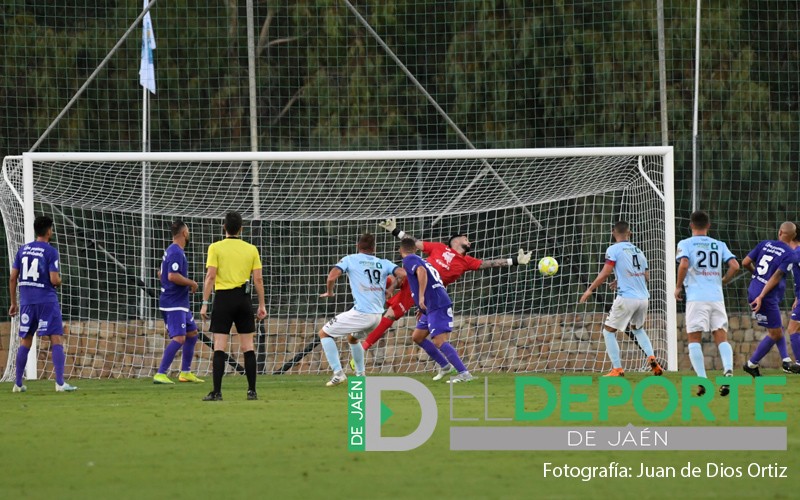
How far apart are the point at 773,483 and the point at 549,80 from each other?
1796 cm

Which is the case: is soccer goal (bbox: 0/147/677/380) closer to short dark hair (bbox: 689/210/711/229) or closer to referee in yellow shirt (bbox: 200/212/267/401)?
short dark hair (bbox: 689/210/711/229)

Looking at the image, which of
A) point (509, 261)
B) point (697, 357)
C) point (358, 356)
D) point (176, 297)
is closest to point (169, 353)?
point (176, 297)

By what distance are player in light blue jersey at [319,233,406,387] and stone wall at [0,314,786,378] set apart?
485 centimetres

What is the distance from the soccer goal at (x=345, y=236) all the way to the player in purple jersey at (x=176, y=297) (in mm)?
2057

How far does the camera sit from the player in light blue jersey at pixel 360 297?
14.7m

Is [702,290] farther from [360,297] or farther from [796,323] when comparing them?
[360,297]

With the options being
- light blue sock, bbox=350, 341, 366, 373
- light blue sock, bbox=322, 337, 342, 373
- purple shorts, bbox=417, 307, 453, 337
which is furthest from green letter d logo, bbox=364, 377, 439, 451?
light blue sock, bbox=350, 341, 366, 373

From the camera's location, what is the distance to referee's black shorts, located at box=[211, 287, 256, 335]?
12266mm

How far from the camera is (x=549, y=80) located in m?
24.4

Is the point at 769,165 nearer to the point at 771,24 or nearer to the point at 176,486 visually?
the point at 771,24

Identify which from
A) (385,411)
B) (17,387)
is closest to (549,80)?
(17,387)

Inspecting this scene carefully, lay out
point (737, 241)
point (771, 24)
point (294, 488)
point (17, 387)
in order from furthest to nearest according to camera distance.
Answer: point (771, 24) → point (737, 241) → point (17, 387) → point (294, 488)

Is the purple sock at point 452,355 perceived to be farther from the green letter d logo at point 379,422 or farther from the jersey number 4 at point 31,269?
the jersey number 4 at point 31,269

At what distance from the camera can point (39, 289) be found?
14367 millimetres
